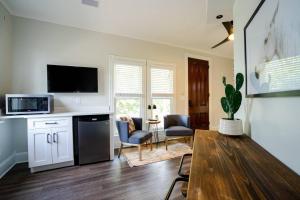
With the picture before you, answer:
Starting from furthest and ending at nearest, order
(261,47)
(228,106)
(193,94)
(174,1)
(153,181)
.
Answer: (193,94) < (174,1) < (153,181) < (228,106) < (261,47)

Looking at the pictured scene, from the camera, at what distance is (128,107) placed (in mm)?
3695

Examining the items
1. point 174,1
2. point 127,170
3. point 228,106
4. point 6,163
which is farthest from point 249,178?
point 6,163

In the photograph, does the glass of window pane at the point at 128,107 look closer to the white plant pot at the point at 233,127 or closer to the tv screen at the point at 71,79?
the tv screen at the point at 71,79

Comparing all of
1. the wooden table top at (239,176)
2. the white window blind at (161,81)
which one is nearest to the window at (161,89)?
the white window blind at (161,81)

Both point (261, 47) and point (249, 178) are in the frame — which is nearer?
point (249, 178)

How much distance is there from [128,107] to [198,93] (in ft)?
7.66

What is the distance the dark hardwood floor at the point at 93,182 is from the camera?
1864 millimetres

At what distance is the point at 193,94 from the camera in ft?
15.3

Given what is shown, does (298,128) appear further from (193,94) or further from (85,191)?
(193,94)

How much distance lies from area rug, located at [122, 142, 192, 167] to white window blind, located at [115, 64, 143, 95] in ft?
4.41

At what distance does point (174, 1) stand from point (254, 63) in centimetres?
169

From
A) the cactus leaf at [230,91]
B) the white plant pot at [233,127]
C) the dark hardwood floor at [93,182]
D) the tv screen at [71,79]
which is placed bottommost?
the dark hardwood floor at [93,182]

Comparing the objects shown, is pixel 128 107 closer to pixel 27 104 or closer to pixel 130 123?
pixel 130 123

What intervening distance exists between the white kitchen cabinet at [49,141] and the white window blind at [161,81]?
7.09 feet
